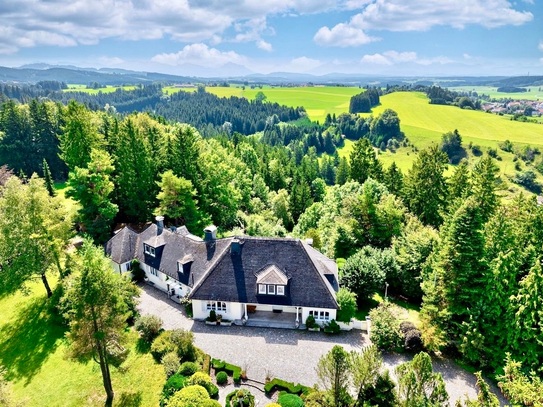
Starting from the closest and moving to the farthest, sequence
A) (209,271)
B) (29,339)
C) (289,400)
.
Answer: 1. (289,400)
2. (29,339)
3. (209,271)

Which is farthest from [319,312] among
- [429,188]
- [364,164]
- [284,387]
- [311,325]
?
[364,164]

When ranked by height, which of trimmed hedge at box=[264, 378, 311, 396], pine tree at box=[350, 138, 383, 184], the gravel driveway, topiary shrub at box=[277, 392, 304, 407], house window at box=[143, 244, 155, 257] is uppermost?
pine tree at box=[350, 138, 383, 184]

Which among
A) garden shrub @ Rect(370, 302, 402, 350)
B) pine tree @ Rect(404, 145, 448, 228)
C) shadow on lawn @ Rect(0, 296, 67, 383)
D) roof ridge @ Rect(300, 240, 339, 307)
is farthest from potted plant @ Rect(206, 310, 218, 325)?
pine tree @ Rect(404, 145, 448, 228)

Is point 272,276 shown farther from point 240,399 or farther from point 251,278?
point 240,399

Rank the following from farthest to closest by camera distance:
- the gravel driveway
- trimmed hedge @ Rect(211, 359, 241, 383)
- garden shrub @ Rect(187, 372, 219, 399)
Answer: the gravel driveway
trimmed hedge @ Rect(211, 359, 241, 383)
garden shrub @ Rect(187, 372, 219, 399)

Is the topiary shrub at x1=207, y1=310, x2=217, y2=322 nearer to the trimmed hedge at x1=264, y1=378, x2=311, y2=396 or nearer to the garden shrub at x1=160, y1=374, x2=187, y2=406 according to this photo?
the garden shrub at x1=160, y1=374, x2=187, y2=406

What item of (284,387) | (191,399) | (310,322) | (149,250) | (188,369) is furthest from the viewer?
(149,250)

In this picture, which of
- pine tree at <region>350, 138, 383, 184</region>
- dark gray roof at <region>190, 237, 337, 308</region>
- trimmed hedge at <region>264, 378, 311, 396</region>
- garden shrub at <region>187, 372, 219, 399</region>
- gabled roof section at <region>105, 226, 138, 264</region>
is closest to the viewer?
garden shrub at <region>187, 372, 219, 399</region>
